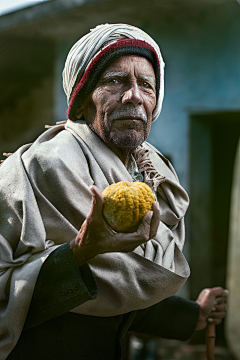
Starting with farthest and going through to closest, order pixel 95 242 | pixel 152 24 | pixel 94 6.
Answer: pixel 152 24
pixel 94 6
pixel 95 242

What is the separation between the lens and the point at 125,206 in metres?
1.29

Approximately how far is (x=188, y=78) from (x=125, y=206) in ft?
11.3

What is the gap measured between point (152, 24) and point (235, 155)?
1.79 meters

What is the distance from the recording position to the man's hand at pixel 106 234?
1.28 metres

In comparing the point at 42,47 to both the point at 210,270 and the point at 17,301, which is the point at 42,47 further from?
the point at 17,301

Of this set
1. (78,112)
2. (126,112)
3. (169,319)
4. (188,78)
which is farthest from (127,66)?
(188,78)

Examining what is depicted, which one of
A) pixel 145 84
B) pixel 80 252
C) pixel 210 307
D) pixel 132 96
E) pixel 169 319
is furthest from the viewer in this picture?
pixel 210 307

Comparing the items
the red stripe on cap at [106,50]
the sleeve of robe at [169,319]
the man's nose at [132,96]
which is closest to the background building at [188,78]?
the sleeve of robe at [169,319]

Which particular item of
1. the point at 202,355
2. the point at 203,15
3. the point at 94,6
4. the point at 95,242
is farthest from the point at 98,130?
the point at 202,355

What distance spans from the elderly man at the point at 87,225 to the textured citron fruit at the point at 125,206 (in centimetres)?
2

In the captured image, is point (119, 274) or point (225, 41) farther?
point (225, 41)

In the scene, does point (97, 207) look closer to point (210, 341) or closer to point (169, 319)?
point (169, 319)

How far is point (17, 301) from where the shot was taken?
1.41 meters

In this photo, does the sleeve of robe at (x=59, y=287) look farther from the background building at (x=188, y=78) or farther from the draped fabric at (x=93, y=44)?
the background building at (x=188, y=78)
